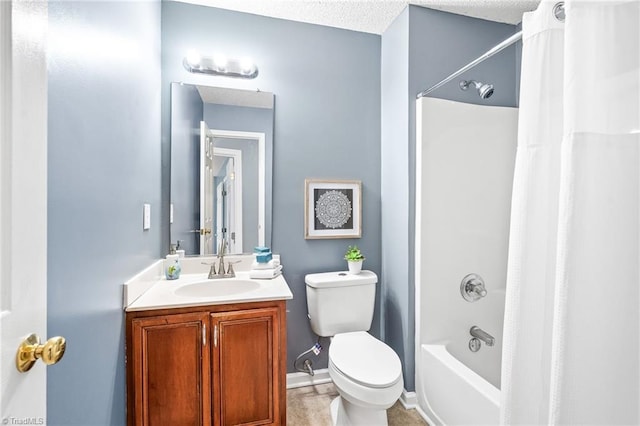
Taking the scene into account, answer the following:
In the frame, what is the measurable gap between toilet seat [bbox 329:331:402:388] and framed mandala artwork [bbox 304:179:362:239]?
0.70 metres

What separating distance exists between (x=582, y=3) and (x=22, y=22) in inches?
52.4

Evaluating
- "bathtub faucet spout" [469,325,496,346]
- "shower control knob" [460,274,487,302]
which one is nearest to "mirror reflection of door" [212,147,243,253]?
"shower control knob" [460,274,487,302]

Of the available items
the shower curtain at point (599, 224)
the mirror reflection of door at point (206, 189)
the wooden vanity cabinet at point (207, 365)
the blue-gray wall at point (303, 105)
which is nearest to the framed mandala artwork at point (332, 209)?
the blue-gray wall at point (303, 105)

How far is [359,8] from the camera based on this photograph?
1.94m

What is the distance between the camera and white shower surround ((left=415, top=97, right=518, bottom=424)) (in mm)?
1844

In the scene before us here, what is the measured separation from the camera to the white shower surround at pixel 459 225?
184 cm

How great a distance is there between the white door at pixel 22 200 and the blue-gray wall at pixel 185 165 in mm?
1302

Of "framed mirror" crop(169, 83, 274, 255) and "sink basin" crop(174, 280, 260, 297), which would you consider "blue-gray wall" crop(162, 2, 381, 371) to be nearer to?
"framed mirror" crop(169, 83, 274, 255)

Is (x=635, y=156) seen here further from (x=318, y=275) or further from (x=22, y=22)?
(x=318, y=275)

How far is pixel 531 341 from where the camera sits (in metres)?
0.96

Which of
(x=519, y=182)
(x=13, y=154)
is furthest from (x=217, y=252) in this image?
A: (x=519, y=182)

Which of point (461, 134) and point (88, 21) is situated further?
point (461, 134)

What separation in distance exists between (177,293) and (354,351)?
3.35 ft

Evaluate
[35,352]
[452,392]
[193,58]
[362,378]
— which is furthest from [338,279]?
[193,58]
